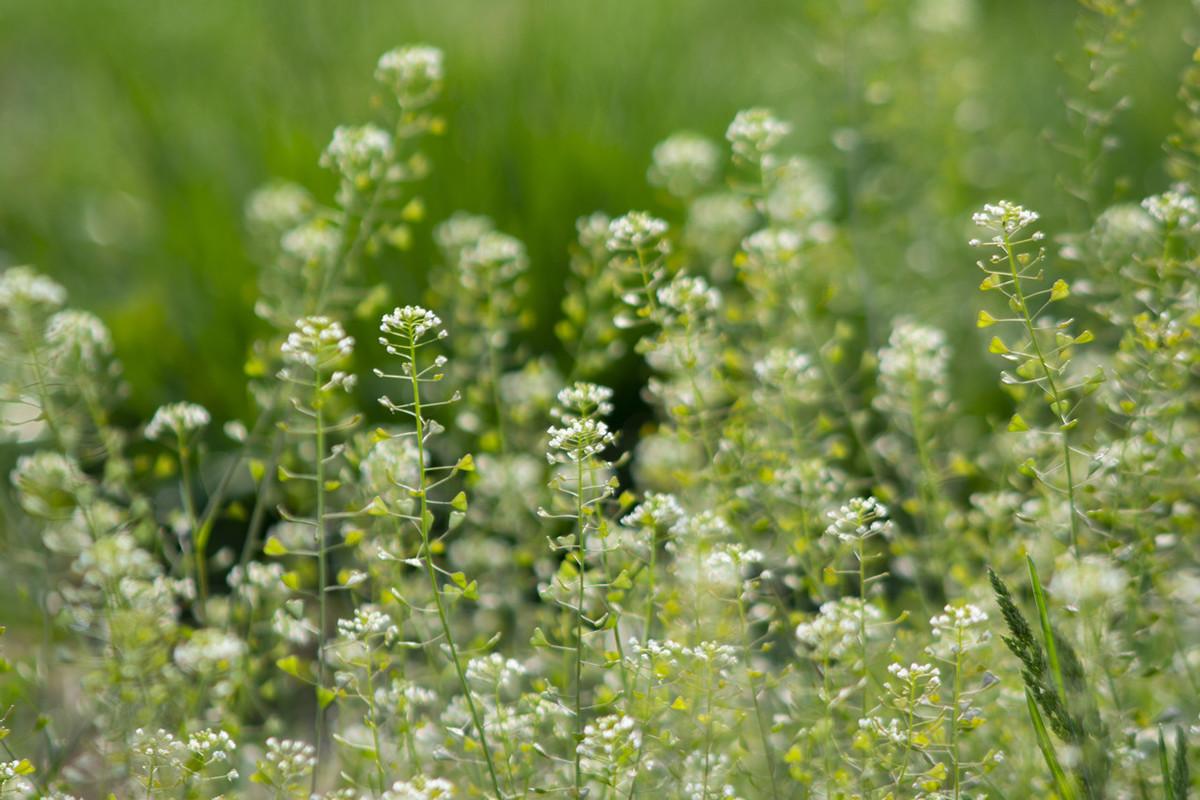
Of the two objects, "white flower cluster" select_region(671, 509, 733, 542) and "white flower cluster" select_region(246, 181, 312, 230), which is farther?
"white flower cluster" select_region(246, 181, 312, 230)

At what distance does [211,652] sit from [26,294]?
32.3 inches

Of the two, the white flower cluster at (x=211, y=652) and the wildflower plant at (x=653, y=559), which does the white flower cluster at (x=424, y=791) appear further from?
the white flower cluster at (x=211, y=652)

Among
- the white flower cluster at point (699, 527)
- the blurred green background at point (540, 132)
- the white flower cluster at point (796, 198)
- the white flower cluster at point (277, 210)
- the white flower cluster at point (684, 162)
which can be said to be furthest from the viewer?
the blurred green background at point (540, 132)

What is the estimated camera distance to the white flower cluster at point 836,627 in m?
2.05

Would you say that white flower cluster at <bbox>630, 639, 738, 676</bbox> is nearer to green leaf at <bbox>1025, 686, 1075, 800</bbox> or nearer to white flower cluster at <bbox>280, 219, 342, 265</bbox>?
green leaf at <bbox>1025, 686, 1075, 800</bbox>

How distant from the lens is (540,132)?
15.3ft

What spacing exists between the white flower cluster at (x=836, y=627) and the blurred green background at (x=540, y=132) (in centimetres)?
148

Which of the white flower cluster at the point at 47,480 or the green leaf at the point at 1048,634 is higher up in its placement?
the white flower cluster at the point at 47,480

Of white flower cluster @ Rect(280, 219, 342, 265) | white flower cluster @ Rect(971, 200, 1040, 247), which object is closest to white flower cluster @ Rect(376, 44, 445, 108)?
white flower cluster @ Rect(280, 219, 342, 265)

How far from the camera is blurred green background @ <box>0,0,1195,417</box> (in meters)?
4.32

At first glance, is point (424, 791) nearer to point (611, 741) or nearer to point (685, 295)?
point (611, 741)

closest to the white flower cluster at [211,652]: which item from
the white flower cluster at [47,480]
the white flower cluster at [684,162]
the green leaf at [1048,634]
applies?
the white flower cluster at [47,480]

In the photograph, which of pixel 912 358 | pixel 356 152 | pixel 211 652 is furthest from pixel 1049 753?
pixel 356 152

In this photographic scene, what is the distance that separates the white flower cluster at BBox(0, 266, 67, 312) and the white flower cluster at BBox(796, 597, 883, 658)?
5.22ft
